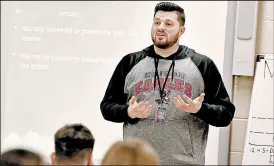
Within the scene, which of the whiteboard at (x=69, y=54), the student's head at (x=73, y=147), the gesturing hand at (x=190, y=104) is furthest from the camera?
the whiteboard at (x=69, y=54)

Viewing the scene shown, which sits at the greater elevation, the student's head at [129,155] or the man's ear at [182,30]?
the man's ear at [182,30]

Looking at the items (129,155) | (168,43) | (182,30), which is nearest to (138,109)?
(168,43)

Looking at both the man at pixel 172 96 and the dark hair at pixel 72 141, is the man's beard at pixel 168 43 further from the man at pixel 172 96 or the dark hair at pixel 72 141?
the dark hair at pixel 72 141

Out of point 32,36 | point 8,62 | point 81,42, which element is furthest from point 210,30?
point 8,62

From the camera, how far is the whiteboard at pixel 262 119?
2.46m

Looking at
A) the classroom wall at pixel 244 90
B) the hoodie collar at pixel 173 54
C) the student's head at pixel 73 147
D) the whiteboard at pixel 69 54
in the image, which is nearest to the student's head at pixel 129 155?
the student's head at pixel 73 147

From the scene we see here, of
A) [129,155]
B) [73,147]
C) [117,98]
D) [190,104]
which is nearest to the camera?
[129,155]

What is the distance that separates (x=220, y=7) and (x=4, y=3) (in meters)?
1.25

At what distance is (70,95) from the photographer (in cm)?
259

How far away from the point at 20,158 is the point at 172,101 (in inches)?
54.5

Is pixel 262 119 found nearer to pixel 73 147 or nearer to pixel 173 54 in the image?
pixel 173 54

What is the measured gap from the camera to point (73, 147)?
44.8 inches

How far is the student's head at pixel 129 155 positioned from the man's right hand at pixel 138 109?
4.29 feet

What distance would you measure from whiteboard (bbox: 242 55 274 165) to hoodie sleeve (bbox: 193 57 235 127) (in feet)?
0.53
